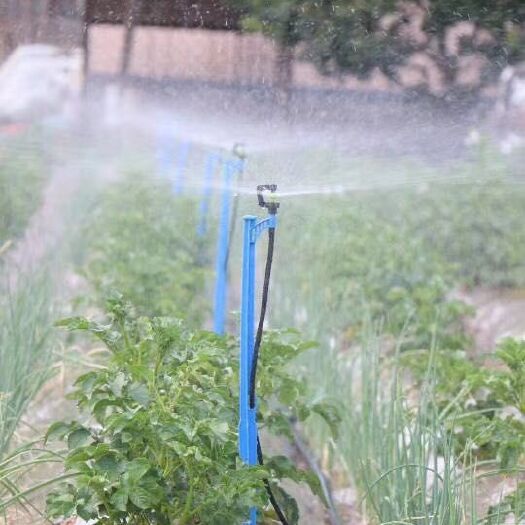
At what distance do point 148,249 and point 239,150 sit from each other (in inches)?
99.2

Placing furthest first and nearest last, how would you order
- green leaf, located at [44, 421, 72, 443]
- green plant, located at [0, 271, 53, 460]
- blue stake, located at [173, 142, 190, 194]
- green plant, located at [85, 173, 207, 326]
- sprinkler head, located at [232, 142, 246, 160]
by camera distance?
green plant, located at [85, 173, 207, 326] → blue stake, located at [173, 142, 190, 194] → sprinkler head, located at [232, 142, 246, 160] → green plant, located at [0, 271, 53, 460] → green leaf, located at [44, 421, 72, 443]

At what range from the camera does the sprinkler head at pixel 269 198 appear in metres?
2.37

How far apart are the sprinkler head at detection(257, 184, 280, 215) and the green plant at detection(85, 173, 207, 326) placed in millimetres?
1534

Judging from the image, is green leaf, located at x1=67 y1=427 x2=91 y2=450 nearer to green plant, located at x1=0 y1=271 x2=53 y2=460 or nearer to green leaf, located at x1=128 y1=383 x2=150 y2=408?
green leaf, located at x1=128 y1=383 x2=150 y2=408

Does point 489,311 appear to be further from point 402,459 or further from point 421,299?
point 402,459

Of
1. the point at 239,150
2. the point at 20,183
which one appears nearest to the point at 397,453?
the point at 239,150

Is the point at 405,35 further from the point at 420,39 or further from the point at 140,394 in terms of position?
the point at 140,394

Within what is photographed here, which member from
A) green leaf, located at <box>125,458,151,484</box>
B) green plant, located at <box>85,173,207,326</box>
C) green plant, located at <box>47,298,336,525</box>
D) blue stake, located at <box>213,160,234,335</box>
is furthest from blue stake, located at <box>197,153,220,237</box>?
green leaf, located at <box>125,458,151,484</box>

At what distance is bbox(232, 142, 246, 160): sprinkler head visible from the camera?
10.9 ft

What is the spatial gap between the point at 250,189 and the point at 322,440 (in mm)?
1217

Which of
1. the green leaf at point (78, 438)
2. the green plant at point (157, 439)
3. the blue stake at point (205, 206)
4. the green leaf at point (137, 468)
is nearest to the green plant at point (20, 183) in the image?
the blue stake at point (205, 206)

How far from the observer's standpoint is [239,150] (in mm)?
3412

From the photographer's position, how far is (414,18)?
7.27ft

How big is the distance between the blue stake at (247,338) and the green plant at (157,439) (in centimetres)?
3
